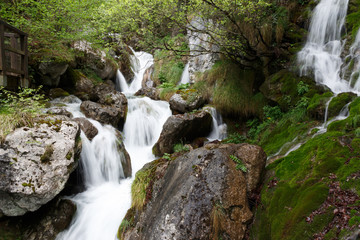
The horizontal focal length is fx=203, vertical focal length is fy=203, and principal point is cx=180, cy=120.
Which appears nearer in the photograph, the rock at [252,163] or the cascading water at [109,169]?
the rock at [252,163]

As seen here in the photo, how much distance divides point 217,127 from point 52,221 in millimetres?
6309

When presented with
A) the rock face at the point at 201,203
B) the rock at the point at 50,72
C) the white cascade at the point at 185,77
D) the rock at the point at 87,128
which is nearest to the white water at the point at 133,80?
the white cascade at the point at 185,77

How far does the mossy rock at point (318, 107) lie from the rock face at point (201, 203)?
2.31 metres

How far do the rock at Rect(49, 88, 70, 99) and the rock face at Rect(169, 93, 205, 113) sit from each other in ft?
15.3

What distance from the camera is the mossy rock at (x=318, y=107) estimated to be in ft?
16.5

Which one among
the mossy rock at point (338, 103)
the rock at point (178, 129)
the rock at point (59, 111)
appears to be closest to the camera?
the mossy rock at point (338, 103)

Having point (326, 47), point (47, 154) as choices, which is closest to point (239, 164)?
point (47, 154)

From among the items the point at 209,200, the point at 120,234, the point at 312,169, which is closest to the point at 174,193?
the point at 209,200

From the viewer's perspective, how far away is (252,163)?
3.76 meters

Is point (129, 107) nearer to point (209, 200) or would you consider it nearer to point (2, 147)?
point (2, 147)

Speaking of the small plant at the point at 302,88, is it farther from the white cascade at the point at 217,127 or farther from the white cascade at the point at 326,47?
the white cascade at the point at 217,127

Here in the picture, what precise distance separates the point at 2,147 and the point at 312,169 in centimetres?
570

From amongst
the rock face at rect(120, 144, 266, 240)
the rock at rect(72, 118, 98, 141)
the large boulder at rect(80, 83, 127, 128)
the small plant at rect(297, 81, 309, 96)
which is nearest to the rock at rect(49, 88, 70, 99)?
the large boulder at rect(80, 83, 127, 128)

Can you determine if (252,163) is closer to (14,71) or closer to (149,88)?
(14,71)
